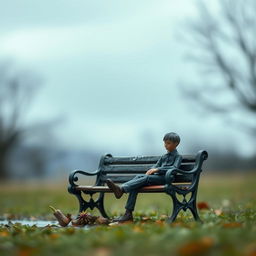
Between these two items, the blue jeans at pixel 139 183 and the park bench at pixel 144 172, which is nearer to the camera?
the park bench at pixel 144 172

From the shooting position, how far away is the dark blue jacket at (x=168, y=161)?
843 centimetres

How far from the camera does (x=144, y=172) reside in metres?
9.38

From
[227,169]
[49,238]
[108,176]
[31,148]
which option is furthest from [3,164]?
[49,238]

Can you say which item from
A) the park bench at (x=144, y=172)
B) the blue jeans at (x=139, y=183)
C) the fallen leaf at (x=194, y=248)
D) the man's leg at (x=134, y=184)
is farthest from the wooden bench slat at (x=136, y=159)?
the fallen leaf at (x=194, y=248)

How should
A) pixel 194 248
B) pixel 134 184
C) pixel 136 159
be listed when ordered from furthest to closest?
pixel 136 159
pixel 134 184
pixel 194 248

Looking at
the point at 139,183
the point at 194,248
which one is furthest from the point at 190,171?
the point at 194,248

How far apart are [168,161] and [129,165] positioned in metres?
1.35

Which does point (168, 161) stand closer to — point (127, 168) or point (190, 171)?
point (190, 171)

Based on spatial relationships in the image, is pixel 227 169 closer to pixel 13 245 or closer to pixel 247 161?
pixel 247 161

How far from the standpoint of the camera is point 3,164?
5050 cm

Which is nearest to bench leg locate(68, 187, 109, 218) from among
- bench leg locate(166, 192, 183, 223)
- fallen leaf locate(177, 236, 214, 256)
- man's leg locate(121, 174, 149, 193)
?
man's leg locate(121, 174, 149, 193)

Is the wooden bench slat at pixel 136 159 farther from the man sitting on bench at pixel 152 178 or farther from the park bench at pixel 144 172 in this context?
the man sitting on bench at pixel 152 178

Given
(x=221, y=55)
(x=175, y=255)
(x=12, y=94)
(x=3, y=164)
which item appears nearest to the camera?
(x=175, y=255)

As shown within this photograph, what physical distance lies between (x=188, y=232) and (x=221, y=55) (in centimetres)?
2742
